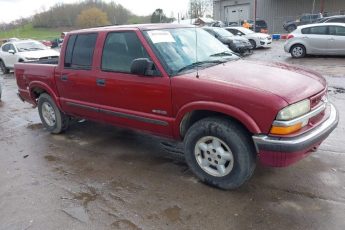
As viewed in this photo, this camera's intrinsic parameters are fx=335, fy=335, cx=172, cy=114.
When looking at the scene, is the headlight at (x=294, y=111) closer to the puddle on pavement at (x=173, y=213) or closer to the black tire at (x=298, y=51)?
the puddle on pavement at (x=173, y=213)

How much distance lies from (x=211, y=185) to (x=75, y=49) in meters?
3.01

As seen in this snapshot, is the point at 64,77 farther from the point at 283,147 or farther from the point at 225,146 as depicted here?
the point at 283,147

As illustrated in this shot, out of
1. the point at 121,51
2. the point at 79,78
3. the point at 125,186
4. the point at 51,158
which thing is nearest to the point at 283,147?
the point at 125,186

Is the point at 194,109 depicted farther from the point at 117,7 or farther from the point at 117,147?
the point at 117,7

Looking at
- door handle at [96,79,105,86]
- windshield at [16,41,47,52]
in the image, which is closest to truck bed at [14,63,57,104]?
door handle at [96,79,105,86]

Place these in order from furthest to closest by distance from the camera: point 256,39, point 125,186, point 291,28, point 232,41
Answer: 1. point 291,28
2. point 256,39
3. point 232,41
4. point 125,186

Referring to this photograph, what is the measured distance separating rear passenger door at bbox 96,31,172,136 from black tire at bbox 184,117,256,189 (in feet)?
1.44

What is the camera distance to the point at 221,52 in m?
4.72

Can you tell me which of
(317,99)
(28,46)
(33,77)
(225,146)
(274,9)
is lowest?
(225,146)

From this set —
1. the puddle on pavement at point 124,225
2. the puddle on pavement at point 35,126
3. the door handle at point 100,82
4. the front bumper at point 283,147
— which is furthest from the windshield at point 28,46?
the front bumper at point 283,147

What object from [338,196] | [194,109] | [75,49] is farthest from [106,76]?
[338,196]

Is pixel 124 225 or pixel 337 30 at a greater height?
pixel 337 30

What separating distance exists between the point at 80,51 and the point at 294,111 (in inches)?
132

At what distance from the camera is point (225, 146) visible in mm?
3701
